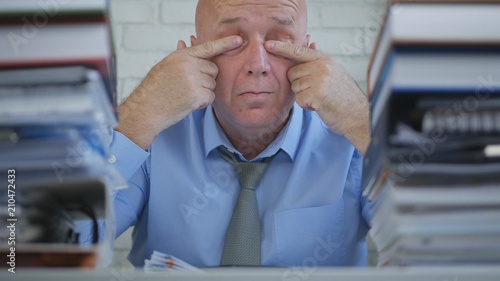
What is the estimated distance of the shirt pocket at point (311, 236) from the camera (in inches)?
49.4

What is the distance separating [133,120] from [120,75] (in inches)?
41.6

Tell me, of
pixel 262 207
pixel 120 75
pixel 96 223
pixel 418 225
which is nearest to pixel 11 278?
pixel 96 223

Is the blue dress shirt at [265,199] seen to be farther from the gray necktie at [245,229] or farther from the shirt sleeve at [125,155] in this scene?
the shirt sleeve at [125,155]

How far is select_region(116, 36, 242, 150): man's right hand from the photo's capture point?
1149 millimetres

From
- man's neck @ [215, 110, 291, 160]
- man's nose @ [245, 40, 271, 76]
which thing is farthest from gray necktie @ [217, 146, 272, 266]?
man's nose @ [245, 40, 271, 76]

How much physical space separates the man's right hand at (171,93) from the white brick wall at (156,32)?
35.4 inches

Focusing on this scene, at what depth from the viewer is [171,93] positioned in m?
1.21

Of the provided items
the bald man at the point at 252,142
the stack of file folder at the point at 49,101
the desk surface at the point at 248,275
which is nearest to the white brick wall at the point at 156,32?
the bald man at the point at 252,142

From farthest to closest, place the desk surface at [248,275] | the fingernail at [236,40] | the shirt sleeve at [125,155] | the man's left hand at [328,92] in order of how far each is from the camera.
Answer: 1. the fingernail at [236,40]
2. the man's left hand at [328,92]
3. the shirt sleeve at [125,155]
4. the desk surface at [248,275]

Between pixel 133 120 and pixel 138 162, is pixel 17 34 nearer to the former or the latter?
pixel 138 162

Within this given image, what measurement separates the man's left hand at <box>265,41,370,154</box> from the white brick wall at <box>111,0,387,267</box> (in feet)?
3.13

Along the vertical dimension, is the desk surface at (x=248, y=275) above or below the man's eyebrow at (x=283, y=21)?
below

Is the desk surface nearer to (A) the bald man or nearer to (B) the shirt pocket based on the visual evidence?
(A) the bald man

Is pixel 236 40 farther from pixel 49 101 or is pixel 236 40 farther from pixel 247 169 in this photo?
pixel 49 101
